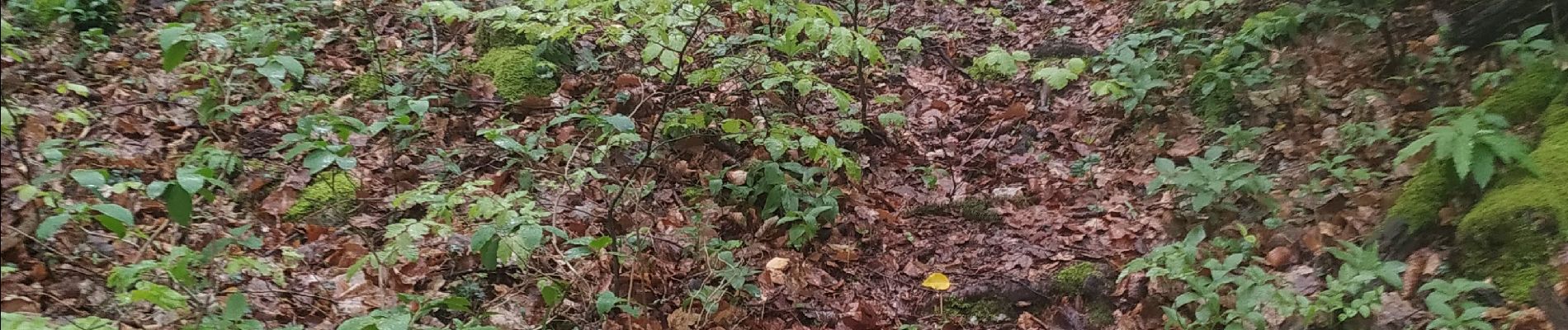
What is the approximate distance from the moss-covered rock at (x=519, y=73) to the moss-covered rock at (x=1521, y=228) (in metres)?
4.38

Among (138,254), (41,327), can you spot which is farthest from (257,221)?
(41,327)

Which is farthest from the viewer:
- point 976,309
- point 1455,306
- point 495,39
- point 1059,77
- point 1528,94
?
point 495,39

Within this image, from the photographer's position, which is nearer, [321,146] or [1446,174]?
[321,146]

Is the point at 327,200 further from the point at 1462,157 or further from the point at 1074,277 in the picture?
the point at 1462,157

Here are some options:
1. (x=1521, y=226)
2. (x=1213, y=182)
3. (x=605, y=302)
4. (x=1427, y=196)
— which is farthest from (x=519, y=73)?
(x=1521, y=226)

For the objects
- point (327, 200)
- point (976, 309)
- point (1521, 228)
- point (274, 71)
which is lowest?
point (976, 309)

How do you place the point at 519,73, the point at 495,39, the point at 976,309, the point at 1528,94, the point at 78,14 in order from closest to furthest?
1. the point at 1528,94
2. the point at 976,309
3. the point at 78,14
4. the point at 519,73
5. the point at 495,39

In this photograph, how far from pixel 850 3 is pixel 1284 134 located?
11.1 ft

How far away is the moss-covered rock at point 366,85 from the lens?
4770mm

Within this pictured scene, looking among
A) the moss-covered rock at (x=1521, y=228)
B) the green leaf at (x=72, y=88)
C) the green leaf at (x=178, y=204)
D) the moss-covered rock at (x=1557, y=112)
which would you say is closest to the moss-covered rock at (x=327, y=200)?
the green leaf at (x=72, y=88)

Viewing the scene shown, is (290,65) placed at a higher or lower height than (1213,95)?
higher

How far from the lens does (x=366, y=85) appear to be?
4.85 m

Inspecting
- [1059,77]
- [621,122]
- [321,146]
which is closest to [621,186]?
[621,122]

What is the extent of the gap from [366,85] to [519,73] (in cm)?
85
